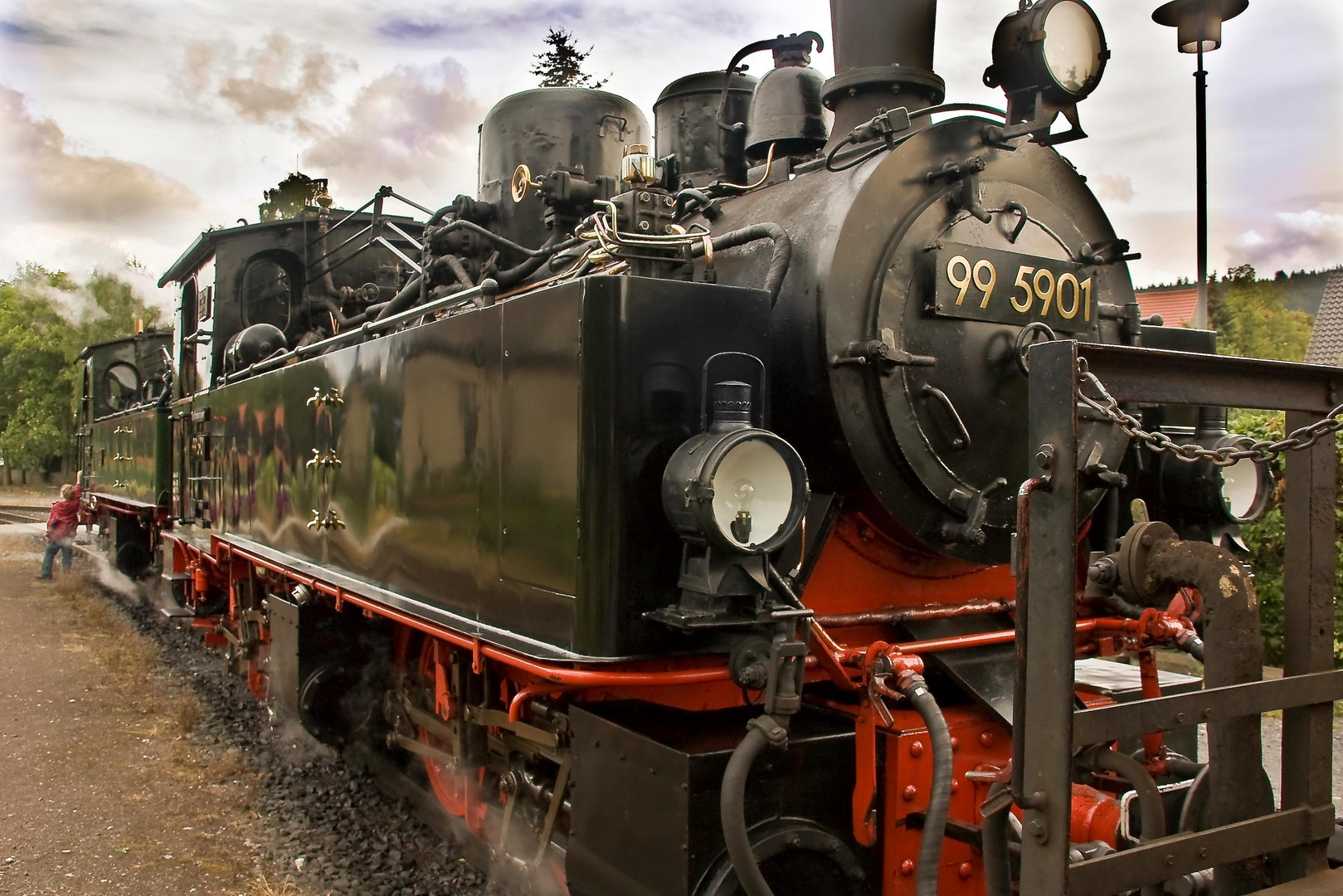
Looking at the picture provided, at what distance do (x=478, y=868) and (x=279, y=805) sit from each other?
1295 millimetres

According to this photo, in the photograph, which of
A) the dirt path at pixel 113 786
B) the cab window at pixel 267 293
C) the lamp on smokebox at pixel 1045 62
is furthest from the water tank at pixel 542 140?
the dirt path at pixel 113 786

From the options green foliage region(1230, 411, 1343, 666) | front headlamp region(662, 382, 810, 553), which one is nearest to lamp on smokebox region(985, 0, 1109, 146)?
front headlamp region(662, 382, 810, 553)

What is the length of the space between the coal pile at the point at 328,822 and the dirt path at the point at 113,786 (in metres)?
0.11

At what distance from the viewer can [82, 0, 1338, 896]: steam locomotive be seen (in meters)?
2.43

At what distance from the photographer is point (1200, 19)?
14.2 feet

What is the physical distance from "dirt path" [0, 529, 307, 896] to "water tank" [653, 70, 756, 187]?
3.18 m

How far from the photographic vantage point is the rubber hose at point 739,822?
2.25 metres

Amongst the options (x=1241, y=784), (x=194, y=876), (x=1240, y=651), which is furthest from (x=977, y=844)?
(x=194, y=876)

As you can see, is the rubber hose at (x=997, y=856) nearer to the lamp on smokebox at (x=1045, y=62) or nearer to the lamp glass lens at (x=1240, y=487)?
the lamp glass lens at (x=1240, y=487)

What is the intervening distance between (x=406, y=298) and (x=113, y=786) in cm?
268

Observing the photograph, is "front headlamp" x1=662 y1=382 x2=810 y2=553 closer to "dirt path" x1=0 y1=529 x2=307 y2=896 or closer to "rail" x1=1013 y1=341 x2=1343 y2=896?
"rail" x1=1013 y1=341 x2=1343 y2=896

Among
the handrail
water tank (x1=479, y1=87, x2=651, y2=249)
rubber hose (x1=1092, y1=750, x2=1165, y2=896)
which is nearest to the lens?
rubber hose (x1=1092, y1=750, x2=1165, y2=896)

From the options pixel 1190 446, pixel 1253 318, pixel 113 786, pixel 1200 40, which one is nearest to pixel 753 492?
pixel 1190 446

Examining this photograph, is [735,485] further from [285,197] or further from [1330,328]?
[285,197]
